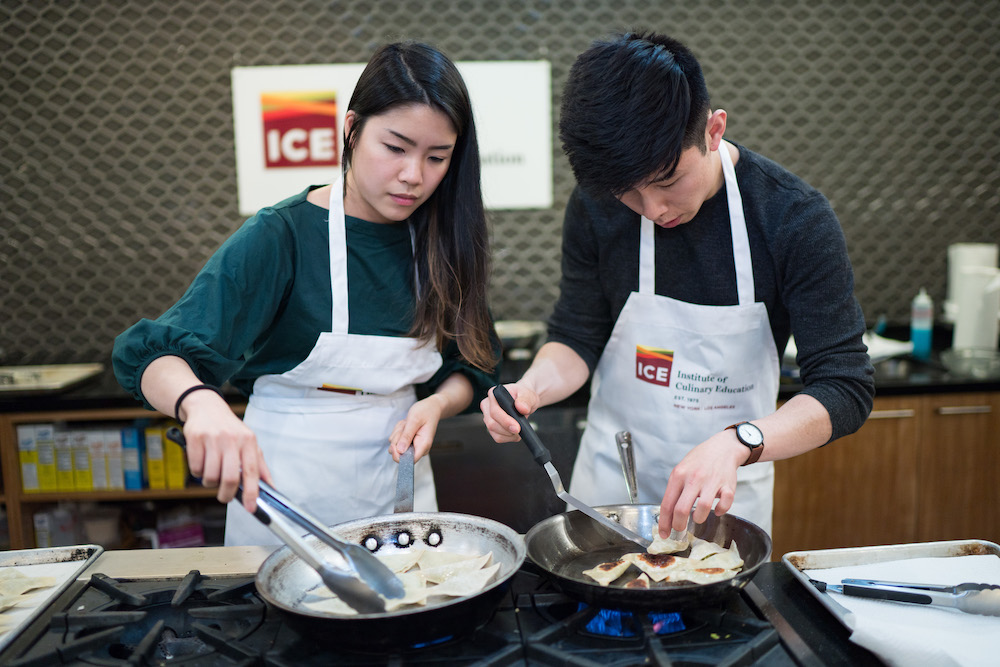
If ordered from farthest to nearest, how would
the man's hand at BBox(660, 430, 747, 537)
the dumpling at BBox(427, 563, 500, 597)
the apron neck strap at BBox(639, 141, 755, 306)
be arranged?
1. the apron neck strap at BBox(639, 141, 755, 306)
2. the man's hand at BBox(660, 430, 747, 537)
3. the dumpling at BBox(427, 563, 500, 597)

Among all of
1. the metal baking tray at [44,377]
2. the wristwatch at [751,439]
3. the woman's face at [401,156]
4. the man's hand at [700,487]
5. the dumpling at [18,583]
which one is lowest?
the dumpling at [18,583]

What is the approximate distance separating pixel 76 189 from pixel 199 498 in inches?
50.0

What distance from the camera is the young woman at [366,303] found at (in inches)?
56.9

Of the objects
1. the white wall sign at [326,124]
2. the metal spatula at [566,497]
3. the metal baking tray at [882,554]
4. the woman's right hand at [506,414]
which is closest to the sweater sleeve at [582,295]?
the woman's right hand at [506,414]

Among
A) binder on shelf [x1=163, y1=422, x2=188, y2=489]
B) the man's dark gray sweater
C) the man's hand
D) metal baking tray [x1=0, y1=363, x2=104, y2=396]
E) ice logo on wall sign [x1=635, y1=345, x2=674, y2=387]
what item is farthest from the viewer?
binder on shelf [x1=163, y1=422, x2=188, y2=489]

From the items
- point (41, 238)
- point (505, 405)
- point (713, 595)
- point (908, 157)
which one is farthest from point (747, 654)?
point (41, 238)

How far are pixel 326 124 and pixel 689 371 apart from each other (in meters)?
1.90

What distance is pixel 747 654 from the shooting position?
3.22ft

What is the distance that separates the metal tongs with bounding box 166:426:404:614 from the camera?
1.01 metres

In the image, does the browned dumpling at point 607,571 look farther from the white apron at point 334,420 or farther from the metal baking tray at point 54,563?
the metal baking tray at point 54,563

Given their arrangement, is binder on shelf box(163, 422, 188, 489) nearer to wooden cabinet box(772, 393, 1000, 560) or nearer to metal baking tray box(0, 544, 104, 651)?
metal baking tray box(0, 544, 104, 651)

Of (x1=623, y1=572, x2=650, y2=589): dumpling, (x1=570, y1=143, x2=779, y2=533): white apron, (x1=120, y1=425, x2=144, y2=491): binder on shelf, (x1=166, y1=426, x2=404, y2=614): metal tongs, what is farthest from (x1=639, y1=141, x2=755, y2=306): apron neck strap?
(x1=120, y1=425, x2=144, y2=491): binder on shelf

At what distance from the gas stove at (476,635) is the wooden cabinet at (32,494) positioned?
1.47 meters

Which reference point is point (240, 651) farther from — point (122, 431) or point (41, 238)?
point (41, 238)
